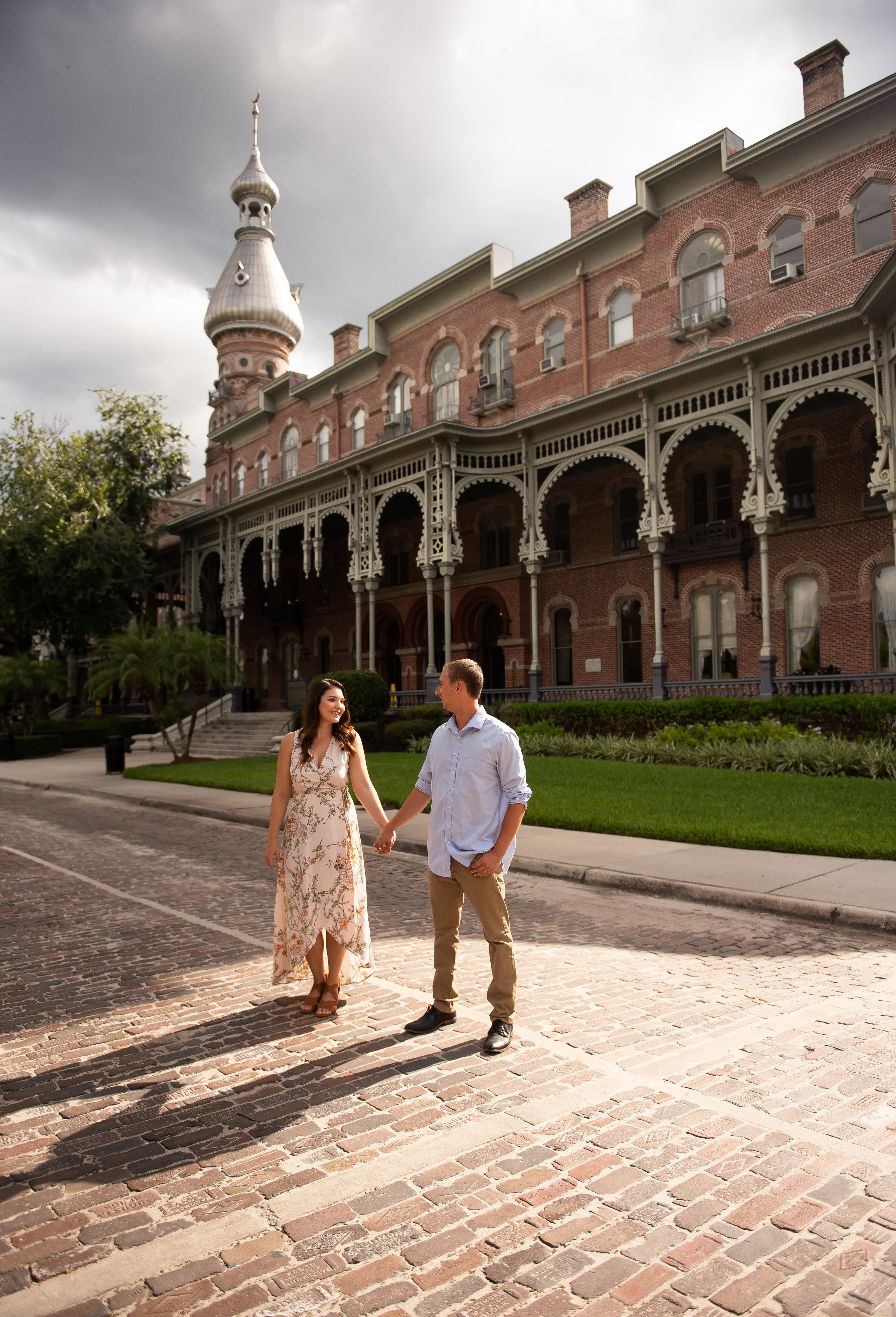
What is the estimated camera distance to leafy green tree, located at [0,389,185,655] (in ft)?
106

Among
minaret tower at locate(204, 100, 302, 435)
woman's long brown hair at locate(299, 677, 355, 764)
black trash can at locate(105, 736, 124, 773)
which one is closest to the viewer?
woman's long brown hair at locate(299, 677, 355, 764)

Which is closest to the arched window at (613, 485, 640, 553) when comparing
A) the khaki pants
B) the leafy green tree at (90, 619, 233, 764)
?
the leafy green tree at (90, 619, 233, 764)

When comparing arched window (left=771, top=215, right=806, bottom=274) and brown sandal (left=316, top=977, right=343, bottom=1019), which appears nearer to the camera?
brown sandal (left=316, top=977, right=343, bottom=1019)

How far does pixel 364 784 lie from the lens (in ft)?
16.5

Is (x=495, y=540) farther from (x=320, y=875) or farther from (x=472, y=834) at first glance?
(x=472, y=834)

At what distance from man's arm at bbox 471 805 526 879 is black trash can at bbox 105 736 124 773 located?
19.6 meters

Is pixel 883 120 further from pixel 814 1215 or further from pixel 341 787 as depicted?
pixel 814 1215

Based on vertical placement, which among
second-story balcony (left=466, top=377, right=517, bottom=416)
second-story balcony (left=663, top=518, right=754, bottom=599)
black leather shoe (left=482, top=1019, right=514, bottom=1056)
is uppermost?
second-story balcony (left=466, top=377, right=517, bottom=416)

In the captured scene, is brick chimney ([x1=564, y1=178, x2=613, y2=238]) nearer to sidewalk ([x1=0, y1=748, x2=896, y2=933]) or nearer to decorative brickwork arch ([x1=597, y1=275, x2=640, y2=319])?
decorative brickwork arch ([x1=597, y1=275, x2=640, y2=319])

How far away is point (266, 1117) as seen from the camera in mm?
3594

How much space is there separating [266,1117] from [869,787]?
10.8 meters

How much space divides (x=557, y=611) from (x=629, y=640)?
2675mm

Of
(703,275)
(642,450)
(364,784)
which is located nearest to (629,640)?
(642,450)

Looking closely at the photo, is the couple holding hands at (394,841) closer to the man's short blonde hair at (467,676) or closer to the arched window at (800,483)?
the man's short blonde hair at (467,676)
